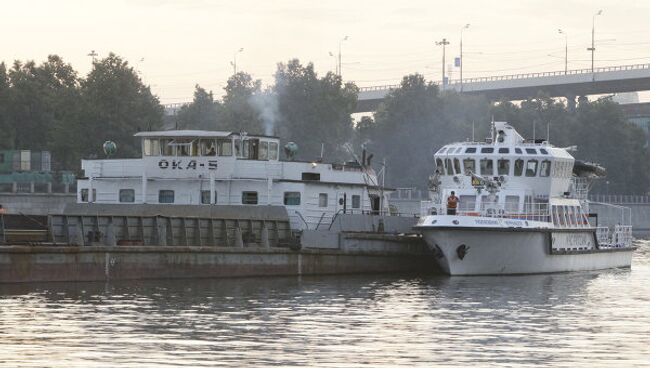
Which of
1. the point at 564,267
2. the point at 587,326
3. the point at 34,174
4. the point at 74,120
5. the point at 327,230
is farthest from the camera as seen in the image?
the point at 74,120

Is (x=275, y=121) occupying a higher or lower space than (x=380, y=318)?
higher

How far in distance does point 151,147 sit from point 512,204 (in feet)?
54.0

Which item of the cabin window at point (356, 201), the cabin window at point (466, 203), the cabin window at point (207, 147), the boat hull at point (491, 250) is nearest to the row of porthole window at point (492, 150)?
the cabin window at point (466, 203)

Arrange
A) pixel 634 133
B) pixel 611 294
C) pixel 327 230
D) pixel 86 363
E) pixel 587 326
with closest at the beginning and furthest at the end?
pixel 86 363
pixel 587 326
pixel 611 294
pixel 327 230
pixel 634 133

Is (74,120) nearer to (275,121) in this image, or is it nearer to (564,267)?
(275,121)

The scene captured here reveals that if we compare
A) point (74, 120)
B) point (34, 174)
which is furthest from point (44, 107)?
point (34, 174)

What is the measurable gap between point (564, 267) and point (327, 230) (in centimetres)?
1244

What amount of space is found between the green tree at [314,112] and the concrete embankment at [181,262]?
92.0 metres

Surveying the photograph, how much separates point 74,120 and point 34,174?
10.9 m

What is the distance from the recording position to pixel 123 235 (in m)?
53.5

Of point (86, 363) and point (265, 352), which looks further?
point (265, 352)

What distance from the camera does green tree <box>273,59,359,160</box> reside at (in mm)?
153625

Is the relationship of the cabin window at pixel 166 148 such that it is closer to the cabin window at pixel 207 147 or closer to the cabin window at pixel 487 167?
the cabin window at pixel 207 147

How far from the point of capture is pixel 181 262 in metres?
52.8
